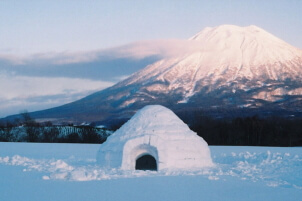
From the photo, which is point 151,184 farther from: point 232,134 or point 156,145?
point 232,134

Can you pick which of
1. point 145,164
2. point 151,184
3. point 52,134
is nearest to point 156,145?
point 145,164

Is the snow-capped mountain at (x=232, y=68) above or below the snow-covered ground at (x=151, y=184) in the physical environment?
above

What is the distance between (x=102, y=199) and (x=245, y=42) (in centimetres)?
7515

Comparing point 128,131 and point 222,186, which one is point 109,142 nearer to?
point 128,131

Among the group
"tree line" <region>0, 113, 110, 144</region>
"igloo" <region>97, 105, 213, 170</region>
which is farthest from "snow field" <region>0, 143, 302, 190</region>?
"tree line" <region>0, 113, 110, 144</region>

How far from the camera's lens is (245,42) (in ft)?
260

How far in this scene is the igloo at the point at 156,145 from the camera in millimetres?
12938

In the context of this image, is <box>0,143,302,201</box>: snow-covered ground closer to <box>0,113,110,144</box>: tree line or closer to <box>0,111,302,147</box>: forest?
<box>0,111,302,147</box>: forest

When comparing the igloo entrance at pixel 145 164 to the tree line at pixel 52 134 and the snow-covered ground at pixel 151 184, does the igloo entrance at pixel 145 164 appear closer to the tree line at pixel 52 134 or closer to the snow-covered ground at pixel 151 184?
the snow-covered ground at pixel 151 184

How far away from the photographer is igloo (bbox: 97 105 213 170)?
12.9 metres

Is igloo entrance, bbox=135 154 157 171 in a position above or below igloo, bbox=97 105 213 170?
below

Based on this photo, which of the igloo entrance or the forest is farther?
the forest

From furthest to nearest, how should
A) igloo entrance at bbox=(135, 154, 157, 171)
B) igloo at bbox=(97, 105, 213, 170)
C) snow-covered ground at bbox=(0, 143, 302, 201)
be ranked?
igloo entrance at bbox=(135, 154, 157, 171)
igloo at bbox=(97, 105, 213, 170)
snow-covered ground at bbox=(0, 143, 302, 201)

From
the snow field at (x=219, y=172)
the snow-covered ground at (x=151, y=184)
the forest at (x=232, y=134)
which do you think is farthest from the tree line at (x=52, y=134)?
the snow-covered ground at (x=151, y=184)
